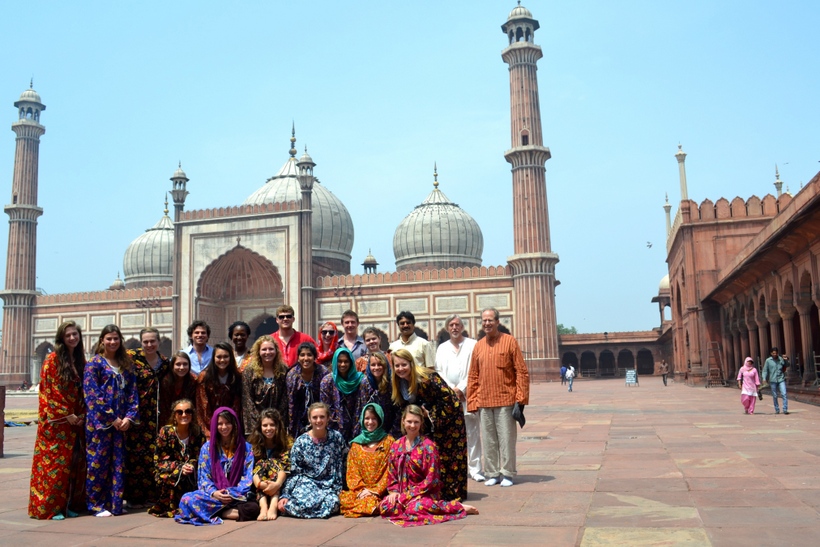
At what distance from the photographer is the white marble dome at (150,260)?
39.7 m

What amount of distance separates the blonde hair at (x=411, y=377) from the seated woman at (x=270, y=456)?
0.72 meters

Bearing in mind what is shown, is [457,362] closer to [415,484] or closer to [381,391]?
[381,391]

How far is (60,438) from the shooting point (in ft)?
14.9

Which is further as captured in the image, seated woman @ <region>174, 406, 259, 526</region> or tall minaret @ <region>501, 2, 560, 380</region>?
tall minaret @ <region>501, 2, 560, 380</region>

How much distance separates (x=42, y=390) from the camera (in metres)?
4.54

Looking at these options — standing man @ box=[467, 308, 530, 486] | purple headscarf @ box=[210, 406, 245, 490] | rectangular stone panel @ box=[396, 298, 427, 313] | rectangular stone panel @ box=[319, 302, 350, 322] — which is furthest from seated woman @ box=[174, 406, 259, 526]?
rectangular stone panel @ box=[319, 302, 350, 322]

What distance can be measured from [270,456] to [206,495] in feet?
1.52

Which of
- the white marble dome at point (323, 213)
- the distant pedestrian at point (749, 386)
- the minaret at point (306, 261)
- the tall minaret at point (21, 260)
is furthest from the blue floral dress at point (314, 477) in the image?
the tall minaret at point (21, 260)

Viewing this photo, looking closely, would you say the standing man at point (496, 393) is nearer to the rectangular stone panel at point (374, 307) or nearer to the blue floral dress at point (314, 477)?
the blue floral dress at point (314, 477)

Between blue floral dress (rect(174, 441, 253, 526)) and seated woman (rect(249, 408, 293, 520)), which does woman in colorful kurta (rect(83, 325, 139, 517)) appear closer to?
blue floral dress (rect(174, 441, 253, 526))

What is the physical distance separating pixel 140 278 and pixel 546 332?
74.8 feet

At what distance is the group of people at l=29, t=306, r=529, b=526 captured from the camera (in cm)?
436

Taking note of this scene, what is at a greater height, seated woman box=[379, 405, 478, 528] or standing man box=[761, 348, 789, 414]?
standing man box=[761, 348, 789, 414]

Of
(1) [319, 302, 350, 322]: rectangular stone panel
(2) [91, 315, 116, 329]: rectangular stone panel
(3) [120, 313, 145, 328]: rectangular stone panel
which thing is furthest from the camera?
(2) [91, 315, 116, 329]: rectangular stone panel
